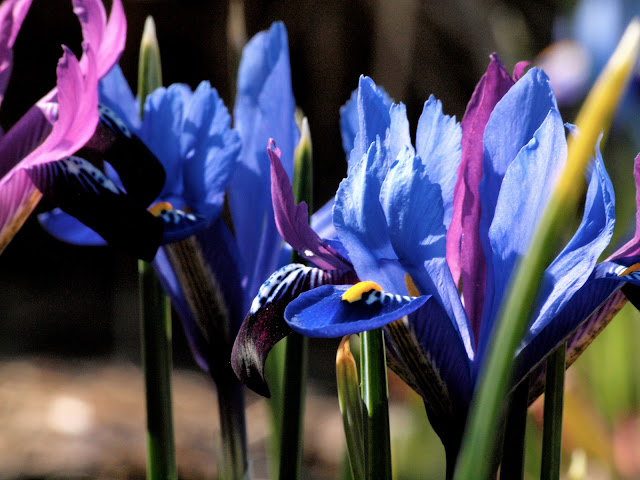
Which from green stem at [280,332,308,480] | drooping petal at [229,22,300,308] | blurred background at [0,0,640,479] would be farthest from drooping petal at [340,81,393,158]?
blurred background at [0,0,640,479]

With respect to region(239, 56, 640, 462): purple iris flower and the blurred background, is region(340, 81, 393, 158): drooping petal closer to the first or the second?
region(239, 56, 640, 462): purple iris flower

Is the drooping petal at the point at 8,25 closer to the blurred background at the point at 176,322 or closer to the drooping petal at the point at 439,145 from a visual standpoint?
the drooping petal at the point at 439,145

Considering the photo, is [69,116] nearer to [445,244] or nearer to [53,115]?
[53,115]

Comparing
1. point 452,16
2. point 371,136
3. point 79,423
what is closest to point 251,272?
point 371,136

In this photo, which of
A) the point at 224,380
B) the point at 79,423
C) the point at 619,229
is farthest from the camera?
the point at 79,423

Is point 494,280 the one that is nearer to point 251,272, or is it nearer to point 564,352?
point 564,352

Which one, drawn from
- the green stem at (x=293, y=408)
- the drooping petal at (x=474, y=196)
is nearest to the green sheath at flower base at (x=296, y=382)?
the green stem at (x=293, y=408)
